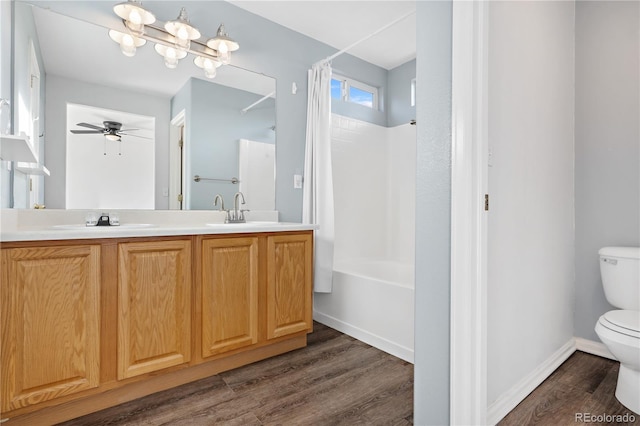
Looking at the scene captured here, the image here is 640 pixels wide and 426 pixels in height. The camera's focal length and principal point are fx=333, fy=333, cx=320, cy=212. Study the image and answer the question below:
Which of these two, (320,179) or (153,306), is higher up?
(320,179)

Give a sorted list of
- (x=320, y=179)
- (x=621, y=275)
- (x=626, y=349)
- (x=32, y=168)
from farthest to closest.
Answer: (x=320, y=179)
(x=621, y=275)
(x=32, y=168)
(x=626, y=349)

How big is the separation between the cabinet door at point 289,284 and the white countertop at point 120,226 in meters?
0.10

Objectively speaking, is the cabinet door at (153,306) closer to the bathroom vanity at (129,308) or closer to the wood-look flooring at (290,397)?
the bathroom vanity at (129,308)

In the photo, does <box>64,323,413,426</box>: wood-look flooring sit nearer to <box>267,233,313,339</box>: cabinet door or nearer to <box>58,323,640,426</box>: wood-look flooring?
<box>58,323,640,426</box>: wood-look flooring

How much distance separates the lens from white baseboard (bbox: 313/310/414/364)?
214cm

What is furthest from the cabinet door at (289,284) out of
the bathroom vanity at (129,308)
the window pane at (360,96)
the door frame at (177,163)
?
the window pane at (360,96)

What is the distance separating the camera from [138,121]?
220 centimetres

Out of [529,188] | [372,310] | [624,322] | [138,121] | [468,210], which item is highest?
[138,121]

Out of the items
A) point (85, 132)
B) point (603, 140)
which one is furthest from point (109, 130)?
point (603, 140)

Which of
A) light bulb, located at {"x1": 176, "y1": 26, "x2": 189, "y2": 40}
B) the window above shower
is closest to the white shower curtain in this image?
the window above shower

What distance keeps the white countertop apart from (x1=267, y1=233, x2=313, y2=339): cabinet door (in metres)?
0.10

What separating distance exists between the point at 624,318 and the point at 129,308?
7.90 ft

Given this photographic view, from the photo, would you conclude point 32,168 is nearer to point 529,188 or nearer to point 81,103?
point 81,103

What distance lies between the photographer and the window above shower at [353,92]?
3.46 meters
